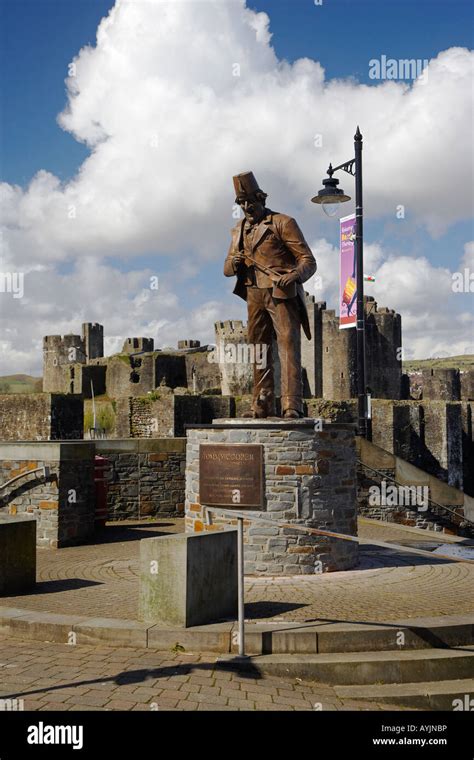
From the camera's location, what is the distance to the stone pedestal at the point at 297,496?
29.5ft

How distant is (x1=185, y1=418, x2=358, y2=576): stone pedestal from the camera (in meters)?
9.00

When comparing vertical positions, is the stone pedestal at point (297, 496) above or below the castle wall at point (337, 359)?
below

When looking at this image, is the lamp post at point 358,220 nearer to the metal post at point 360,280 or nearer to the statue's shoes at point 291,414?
the metal post at point 360,280

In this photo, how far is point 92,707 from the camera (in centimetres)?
495

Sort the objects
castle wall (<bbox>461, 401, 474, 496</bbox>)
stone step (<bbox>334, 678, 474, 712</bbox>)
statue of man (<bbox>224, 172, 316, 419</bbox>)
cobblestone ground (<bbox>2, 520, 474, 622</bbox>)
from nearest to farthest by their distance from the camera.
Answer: stone step (<bbox>334, 678, 474, 712</bbox>)
cobblestone ground (<bbox>2, 520, 474, 622</bbox>)
statue of man (<bbox>224, 172, 316, 419</bbox>)
castle wall (<bbox>461, 401, 474, 496</bbox>)

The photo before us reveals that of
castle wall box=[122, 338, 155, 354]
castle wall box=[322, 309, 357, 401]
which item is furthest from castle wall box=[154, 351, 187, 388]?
castle wall box=[322, 309, 357, 401]

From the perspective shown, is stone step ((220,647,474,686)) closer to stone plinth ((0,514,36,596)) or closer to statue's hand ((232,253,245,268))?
stone plinth ((0,514,36,596))

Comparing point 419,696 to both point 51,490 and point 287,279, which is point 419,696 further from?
point 51,490

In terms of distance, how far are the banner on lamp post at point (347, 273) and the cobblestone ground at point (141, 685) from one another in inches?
404

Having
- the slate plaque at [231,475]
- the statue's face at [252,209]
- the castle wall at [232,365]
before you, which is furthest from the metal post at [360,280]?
the castle wall at [232,365]

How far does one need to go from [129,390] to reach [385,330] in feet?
70.8

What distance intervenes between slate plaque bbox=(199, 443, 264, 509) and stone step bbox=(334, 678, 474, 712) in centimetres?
350

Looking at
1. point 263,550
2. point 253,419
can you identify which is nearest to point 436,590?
point 263,550
